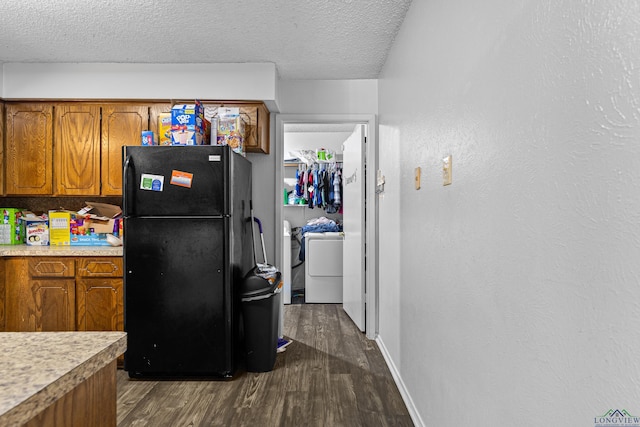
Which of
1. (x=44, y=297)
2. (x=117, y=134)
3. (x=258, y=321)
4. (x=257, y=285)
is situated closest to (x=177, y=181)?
(x=257, y=285)

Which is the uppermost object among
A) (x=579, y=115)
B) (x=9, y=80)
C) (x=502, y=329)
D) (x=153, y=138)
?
(x=9, y=80)

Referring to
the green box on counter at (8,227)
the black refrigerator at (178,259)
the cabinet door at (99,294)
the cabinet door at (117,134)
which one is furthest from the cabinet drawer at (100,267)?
the green box on counter at (8,227)

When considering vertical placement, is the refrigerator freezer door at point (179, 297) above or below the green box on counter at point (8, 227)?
below

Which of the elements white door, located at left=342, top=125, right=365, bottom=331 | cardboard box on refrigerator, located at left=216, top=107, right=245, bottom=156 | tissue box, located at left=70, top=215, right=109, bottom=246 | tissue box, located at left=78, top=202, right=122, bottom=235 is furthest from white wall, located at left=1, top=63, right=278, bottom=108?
white door, located at left=342, top=125, right=365, bottom=331

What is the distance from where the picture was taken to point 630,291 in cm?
77

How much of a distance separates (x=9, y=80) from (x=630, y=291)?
429 centimetres

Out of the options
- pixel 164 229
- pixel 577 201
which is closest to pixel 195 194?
pixel 164 229

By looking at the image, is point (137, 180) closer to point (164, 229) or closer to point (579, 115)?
point (164, 229)

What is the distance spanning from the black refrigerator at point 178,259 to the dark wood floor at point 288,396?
0.67ft

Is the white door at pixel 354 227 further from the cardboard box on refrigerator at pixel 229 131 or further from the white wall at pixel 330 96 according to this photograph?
the cardboard box on refrigerator at pixel 229 131

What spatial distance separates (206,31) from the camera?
9.71ft

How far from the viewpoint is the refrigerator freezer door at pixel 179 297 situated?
299 cm

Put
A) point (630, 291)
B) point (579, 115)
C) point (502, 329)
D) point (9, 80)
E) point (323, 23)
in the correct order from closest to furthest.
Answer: point (630, 291) < point (579, 115) < point (502, 329) < point (323, 23) < point (9, 80)

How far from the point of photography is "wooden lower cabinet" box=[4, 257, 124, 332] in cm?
327
